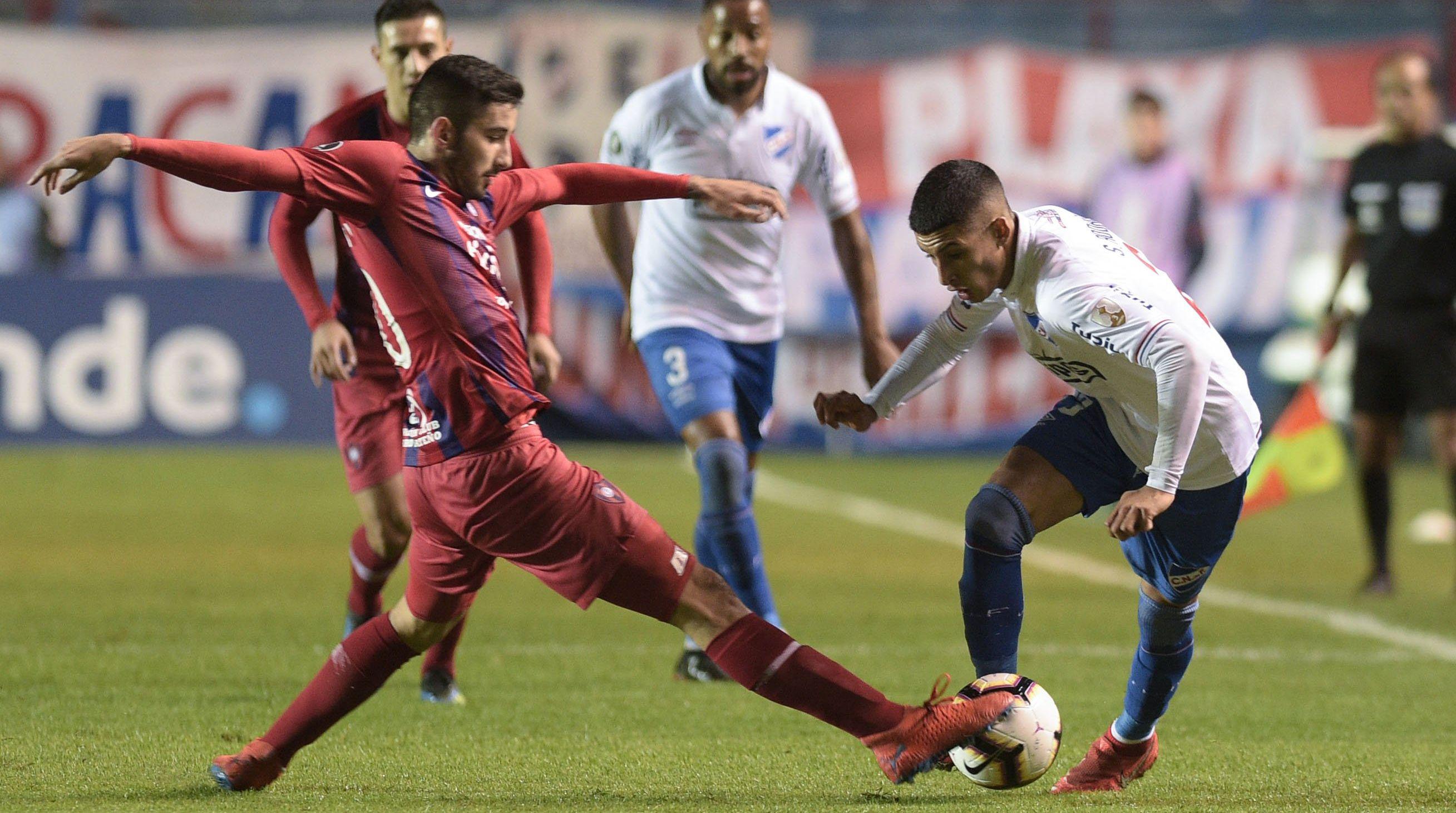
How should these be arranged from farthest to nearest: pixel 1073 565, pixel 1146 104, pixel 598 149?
pixel 598 149 → pixel 1146 104 → pixel 1073 565

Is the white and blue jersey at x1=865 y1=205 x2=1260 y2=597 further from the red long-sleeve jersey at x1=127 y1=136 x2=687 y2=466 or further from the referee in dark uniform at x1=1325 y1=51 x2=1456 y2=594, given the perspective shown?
the referee in dark uniform at x1=1325 y1=51 x2=1456 y2=594

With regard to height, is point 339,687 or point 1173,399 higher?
point 1173,399

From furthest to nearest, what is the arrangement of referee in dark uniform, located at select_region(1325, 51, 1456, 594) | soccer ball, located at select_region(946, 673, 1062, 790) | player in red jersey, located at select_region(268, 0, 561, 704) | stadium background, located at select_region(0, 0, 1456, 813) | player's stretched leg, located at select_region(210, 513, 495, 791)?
referee in dark uniform, located at select_region(1325, 51, 1456, 594) < player in red jersey, located at select_region(268, 0, 561, 704) < stadium background, located at select_region(0, 0, 1456, 813) < player's stretched leg, located at select_region(210, 513, 495, 791) < soccer ball, located at select_region(946, 673, 1062, 790)

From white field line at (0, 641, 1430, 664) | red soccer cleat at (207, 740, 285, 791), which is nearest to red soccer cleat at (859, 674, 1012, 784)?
red soccer cleat at (207, 740, 285, 791)

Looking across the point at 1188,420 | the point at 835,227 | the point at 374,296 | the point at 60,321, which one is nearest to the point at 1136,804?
the point at 1188,420

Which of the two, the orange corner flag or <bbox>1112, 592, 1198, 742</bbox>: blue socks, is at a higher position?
<bbox>1112, 592, 1198, 742</bbox>: blue socks

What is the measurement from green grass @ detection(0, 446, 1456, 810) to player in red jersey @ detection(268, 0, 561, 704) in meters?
Answer: 0.38

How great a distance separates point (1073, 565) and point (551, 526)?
5845mm

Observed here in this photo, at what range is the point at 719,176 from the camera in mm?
6270

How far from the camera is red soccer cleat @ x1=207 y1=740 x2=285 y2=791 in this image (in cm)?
397

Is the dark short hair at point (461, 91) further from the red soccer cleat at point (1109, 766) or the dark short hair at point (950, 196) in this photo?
the red soccer cleat at point (1109, 766)

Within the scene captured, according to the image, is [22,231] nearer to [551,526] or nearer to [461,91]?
[461,91]

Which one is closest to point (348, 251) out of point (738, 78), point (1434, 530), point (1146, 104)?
point (738, 78)

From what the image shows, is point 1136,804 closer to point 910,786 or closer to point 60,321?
point 910,786
